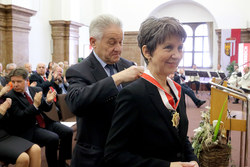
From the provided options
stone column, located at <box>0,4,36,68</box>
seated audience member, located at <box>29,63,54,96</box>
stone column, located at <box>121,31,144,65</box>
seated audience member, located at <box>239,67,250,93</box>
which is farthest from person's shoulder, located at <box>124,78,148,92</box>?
stone column, located at <box>121,31,144,65</box>

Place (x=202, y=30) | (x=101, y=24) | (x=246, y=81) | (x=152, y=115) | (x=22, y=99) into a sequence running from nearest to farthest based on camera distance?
(x=152, y=115), (x=101, y=24), (x=22, y=99), (x=246, y=81), (x=202, y=30)

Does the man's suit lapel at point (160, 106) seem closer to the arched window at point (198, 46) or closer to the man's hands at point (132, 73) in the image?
the man's hands at point (132, 73)

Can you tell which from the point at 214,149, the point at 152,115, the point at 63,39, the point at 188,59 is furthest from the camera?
the point at 188,59

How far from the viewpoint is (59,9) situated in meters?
11.5

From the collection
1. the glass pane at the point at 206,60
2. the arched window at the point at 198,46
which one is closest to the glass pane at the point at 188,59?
the arched window at the point at 198,46

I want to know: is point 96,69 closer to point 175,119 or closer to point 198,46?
point 175,119

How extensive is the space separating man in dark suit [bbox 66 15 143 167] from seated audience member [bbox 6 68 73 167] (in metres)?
1.96

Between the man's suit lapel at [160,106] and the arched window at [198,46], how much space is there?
49.3 feet

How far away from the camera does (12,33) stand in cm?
862

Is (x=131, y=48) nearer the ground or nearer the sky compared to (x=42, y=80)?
nearer the sky

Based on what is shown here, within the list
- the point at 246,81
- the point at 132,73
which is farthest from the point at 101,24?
the point at 246,81

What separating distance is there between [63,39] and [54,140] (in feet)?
27.7

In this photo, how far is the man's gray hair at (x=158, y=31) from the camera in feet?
4.10

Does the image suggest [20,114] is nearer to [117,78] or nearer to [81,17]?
[117,78]
